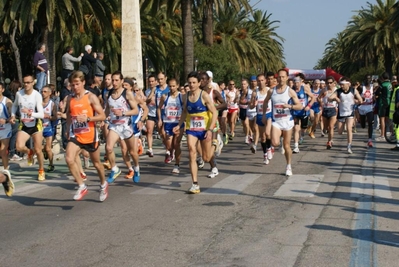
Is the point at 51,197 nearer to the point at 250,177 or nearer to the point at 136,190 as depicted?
the point at 136,190

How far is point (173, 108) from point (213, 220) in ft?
21.2

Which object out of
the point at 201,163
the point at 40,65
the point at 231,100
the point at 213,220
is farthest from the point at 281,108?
the point at 231,100

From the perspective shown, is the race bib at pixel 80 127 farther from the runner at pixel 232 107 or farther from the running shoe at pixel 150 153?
the runner at pixel 232 107

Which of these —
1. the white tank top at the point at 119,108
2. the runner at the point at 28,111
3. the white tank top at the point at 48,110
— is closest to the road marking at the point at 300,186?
the white tank top at the point at 119,108

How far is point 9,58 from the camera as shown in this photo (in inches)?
1917

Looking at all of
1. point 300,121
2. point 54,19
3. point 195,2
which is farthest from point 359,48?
point 300,121

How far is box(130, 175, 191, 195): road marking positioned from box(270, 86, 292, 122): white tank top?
2.07 m

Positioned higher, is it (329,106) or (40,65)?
(40,65)

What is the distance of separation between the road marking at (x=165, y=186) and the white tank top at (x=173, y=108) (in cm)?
171

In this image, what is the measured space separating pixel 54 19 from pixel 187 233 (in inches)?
842

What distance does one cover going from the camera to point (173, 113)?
15.2 metres

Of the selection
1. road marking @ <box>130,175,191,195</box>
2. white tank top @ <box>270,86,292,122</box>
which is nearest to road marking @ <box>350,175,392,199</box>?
white tank top @ <box>270,86,292,122</box>

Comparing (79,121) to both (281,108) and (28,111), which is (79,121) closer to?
(28,111)

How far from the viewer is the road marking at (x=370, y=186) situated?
11.1 m
